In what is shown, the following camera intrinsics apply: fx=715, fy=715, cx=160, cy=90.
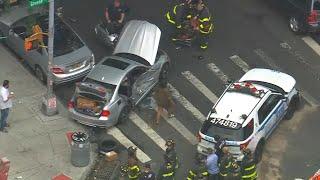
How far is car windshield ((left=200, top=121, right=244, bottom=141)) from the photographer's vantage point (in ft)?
65.0

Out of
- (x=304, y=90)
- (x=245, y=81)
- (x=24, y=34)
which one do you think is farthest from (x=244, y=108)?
(x=24, y=34)

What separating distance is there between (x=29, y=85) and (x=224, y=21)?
825 cm

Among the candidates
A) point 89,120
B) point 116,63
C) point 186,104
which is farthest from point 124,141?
point 186,104

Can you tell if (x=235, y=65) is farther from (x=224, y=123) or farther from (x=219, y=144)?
(x=219, y=144)

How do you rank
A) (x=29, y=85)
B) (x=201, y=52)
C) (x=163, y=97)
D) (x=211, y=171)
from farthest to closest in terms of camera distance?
1. (x=201, y=52)
2. (x=29, y=85)
3. (x=163, y=97)
4. (x=211, y=171)

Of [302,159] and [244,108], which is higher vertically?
[244,108]

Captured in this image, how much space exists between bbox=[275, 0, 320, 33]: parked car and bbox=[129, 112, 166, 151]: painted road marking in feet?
25.9

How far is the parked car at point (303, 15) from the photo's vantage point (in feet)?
86.1

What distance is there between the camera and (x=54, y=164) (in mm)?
20438

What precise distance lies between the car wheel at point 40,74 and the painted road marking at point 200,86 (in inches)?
187

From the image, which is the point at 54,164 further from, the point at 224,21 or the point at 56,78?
the point at 224,21

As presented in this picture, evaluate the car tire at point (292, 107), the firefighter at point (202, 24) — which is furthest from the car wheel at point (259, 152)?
the firefighter at point (202, 24)

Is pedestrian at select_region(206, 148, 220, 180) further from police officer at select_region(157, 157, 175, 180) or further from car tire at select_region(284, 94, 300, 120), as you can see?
car tire at select_region(284, 94, 300, 120)

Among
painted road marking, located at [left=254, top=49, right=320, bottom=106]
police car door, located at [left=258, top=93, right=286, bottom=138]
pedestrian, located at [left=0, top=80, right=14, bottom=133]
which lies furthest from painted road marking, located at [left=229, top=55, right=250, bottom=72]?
pedestrian, located at [left=0, top=80, right=14, bottom=133]
